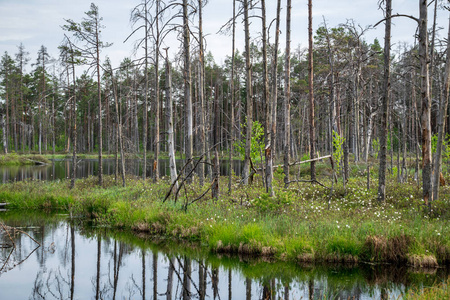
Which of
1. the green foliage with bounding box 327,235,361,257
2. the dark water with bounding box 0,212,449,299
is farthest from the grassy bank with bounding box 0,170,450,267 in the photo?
the dark water with bounding box 0,212,449,299

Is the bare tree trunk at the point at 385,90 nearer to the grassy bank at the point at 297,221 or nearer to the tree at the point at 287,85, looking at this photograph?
the grassy bank at the point at 297,221

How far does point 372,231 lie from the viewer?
10.3 meters

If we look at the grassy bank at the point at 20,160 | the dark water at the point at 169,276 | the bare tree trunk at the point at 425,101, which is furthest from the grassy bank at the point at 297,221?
the grassy bank at the point at 20,160

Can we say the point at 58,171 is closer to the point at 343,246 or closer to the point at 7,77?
the point at 7,77

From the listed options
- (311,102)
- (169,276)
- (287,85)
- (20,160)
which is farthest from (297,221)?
(20,160)

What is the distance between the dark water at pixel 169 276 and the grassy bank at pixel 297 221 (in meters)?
0.53

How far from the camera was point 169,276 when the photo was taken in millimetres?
9922

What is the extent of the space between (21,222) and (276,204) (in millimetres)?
11118

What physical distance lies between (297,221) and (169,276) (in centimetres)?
439

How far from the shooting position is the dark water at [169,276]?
8.52 meters

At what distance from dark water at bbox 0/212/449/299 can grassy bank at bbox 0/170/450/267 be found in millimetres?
525

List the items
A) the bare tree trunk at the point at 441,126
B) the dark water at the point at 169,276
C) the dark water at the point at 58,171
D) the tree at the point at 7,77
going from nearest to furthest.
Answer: the dark water at the point at 169,276
the bare tree trunk at the point at 441,126
the dark water at the point at 58,171
the tree at the point at 7,77

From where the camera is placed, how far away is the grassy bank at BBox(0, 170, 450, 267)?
9.84m

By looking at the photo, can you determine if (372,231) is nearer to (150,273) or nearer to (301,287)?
(301,287)
